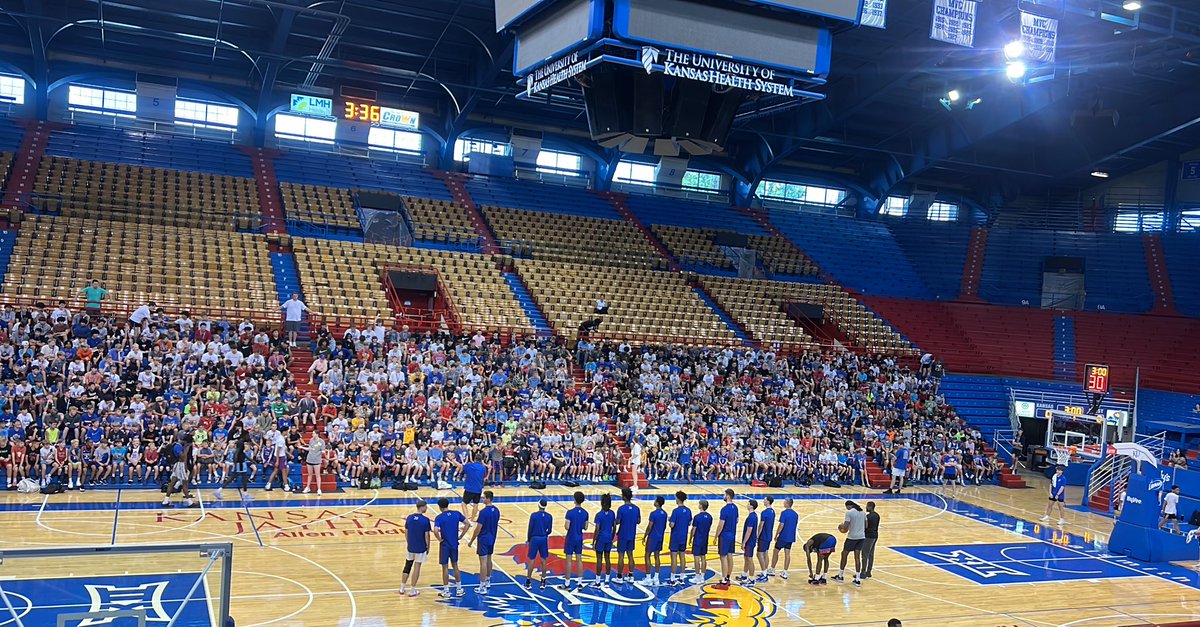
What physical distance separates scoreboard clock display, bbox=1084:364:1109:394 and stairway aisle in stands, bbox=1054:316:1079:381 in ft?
17.7

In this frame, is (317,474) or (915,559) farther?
(317,474)

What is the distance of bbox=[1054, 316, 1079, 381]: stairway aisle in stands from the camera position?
37.3 metres

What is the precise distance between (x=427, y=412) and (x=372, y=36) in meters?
18.1

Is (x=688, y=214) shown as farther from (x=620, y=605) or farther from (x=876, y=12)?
(x=620, y=605)

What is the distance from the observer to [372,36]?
1405 inches

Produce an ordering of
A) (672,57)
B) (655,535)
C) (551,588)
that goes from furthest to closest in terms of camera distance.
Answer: (655,535) < (551,588) < (672,57)

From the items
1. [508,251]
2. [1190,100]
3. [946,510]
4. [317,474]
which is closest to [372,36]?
[508,251]

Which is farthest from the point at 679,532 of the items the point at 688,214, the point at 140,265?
the point at 688,214

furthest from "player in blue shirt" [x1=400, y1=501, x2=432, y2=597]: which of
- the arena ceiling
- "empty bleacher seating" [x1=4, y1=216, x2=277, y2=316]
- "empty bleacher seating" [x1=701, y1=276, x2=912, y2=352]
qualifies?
"empty bleacher seating" [x1=701, y1=276, x2=912, y2=352]

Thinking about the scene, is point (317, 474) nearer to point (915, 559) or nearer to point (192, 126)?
point (915, 559)

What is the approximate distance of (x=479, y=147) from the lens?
44.8 meters

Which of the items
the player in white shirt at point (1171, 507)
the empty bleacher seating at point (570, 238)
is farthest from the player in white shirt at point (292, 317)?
the player in white shirt at point (1171, 507)

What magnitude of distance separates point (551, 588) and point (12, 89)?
115ft

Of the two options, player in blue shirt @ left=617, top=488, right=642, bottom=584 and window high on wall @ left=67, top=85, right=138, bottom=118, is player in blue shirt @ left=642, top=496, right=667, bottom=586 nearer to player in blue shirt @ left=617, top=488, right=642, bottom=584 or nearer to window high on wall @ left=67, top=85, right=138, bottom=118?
player in blue shirt @ left=617, top=488, right=642, bottom=584
